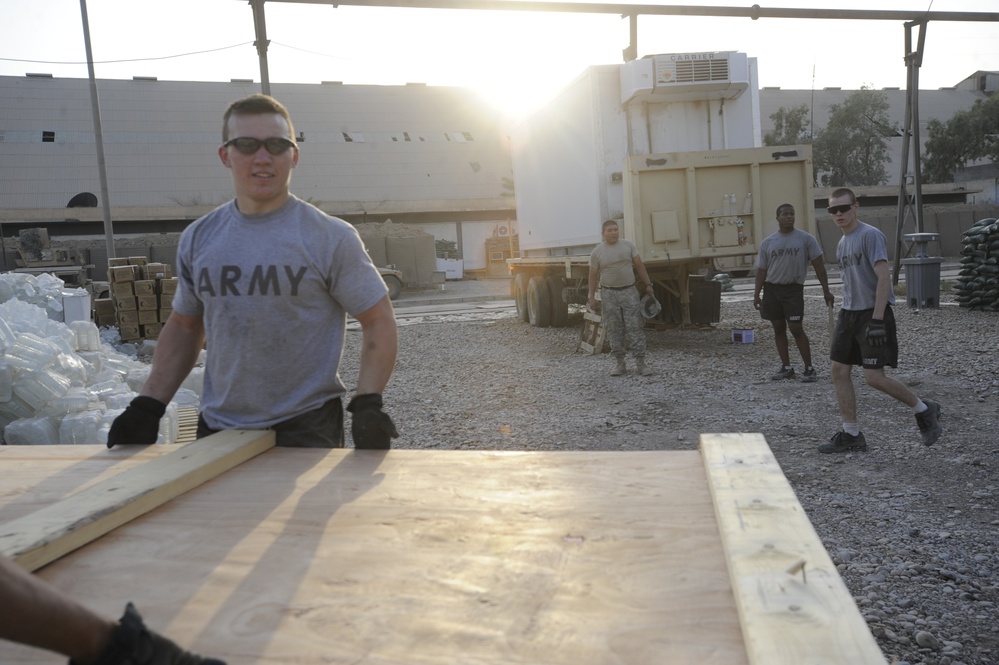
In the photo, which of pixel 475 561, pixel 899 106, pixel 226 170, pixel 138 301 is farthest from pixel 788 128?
pixel 475 561

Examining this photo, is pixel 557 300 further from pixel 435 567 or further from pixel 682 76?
pixel 435 567

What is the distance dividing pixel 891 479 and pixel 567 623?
5.04 meters

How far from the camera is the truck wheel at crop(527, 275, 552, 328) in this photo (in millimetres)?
15852

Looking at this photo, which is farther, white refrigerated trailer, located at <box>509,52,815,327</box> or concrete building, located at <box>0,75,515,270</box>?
concrete building, located at <box>0,75,515,270</box>

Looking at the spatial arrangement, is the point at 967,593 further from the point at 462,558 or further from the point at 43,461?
the point at 43,461

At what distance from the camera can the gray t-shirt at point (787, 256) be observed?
9.27 metres

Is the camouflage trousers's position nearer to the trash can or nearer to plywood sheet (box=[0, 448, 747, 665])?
the trash can

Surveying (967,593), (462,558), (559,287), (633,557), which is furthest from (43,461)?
(559,287)

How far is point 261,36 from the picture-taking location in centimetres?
1247

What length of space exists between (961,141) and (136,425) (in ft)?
153

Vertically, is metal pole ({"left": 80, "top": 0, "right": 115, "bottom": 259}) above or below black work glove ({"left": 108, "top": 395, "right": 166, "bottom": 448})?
above

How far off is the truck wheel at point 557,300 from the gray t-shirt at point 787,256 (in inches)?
252

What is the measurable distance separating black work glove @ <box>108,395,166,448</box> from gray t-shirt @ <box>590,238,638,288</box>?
8.13 m

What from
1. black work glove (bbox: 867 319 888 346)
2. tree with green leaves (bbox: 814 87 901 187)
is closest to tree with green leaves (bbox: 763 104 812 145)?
tree with green leaves (bbox: 814 87 901 187)
